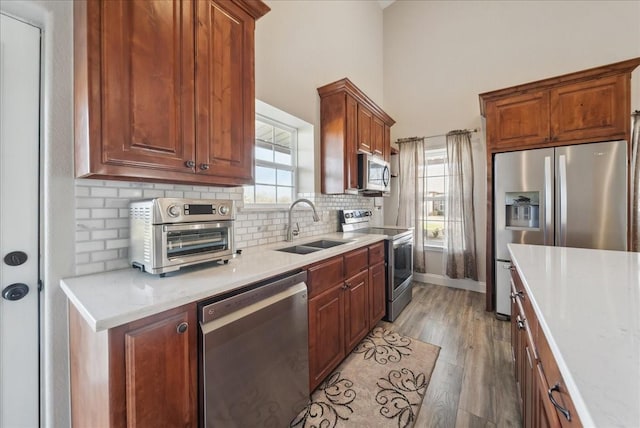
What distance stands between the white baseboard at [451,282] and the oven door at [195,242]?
141 inches

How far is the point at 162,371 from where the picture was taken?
95 cm

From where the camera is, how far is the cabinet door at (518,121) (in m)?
2.73

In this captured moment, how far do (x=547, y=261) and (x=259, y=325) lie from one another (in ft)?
5.30

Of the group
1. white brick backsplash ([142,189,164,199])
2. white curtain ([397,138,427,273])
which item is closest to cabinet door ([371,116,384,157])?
white curtain ([397,138,427,273])

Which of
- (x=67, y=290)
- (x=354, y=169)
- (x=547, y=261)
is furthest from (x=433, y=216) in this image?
(x=67, y=290)

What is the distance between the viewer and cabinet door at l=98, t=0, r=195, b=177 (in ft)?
3.54

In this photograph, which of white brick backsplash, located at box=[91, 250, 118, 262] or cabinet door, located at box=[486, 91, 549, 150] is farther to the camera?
cabinet door, located at box=[486, 91, 549, 150]

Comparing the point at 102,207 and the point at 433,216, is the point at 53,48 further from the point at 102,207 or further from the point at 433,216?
the point at 433,216

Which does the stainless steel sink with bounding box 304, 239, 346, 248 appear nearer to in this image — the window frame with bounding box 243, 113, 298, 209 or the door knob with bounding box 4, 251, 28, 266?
the window frame with bounding box 243, 113, 298, 209

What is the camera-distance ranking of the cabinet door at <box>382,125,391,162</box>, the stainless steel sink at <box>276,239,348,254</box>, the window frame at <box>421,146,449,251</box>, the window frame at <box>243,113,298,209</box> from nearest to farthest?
the stainless steel sink at <box>276,239,348,254</box> < the window frame at <box>243,113,298,209</box> < the cabinet door at <box>382,125,391,162</box> < the window frame at <box>421,146,449,251</box>

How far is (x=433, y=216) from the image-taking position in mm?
4082

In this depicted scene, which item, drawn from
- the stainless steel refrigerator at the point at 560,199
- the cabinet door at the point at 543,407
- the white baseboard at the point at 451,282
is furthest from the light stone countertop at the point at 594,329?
the white baseboard at the point at 451,282

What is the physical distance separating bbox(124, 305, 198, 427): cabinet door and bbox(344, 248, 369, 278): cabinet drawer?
1266mm

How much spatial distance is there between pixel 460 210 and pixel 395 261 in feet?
5.18
